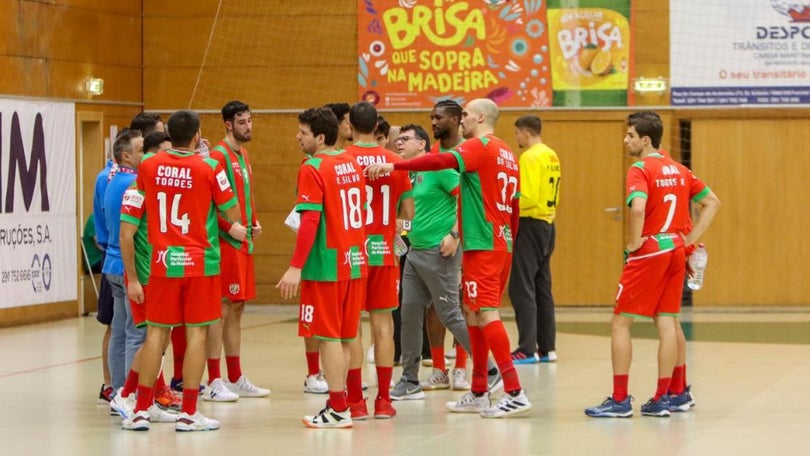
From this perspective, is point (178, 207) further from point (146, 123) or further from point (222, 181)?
point (146, 123)

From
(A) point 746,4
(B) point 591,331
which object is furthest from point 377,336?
(A) point 746,4

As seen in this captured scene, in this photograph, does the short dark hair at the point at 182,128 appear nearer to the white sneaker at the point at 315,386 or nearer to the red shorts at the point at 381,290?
the red shorts at the point at 381,290

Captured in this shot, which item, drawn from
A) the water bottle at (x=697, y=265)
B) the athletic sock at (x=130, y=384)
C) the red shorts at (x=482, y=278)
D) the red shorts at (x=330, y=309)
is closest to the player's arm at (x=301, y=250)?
the red shorts at (x=330, y=309)

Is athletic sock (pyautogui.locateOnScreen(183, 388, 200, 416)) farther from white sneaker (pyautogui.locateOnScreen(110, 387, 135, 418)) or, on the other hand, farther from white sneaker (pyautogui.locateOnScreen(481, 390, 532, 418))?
white sneaker (pyautogui.locateOnScreen(481, 390, 532, 418))

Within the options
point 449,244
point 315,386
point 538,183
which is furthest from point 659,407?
point 538,183

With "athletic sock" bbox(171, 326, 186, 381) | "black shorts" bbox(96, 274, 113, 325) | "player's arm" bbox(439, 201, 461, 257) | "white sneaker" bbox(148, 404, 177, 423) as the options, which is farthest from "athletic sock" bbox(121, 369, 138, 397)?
"player's arm" bbox(439, 201, 461, 257)

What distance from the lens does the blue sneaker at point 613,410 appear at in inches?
330

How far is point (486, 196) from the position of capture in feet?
27.8

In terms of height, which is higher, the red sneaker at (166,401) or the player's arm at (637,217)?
the player's arm at (637,217)

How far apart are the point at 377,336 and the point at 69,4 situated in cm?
835

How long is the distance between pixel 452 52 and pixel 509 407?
853 centimetres

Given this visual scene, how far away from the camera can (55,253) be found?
15219 mm

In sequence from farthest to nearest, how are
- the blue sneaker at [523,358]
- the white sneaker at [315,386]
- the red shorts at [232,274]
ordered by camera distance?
the blue sneaker at [523,358] → the white sneaker at [315,386] → the red shorts at [232,274]

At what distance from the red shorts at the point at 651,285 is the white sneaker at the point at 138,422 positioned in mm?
2965
